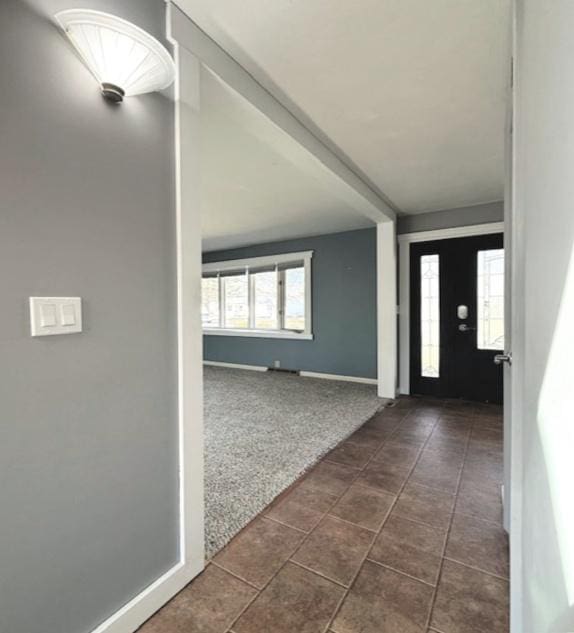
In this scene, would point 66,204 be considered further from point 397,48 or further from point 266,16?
point 397,48

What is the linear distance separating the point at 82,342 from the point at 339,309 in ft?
14.1

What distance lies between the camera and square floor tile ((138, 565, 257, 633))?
1.18 meters

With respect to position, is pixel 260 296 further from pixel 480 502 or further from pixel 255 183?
pixel 480 502

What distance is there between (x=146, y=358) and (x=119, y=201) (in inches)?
22.4

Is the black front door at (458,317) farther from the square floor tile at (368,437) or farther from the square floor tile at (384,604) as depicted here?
the square floor tile at (384,604)

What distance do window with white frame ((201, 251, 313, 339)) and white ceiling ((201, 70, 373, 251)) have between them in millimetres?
501

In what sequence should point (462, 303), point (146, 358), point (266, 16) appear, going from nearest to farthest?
point (146, 358)
point (266, 16)
point (462, 303)

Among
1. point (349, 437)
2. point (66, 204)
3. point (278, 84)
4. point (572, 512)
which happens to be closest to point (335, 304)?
point (349, 437)

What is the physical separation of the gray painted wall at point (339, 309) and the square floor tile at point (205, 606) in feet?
12.3

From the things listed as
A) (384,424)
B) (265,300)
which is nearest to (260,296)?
(265,300)

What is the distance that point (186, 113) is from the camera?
1290 mm

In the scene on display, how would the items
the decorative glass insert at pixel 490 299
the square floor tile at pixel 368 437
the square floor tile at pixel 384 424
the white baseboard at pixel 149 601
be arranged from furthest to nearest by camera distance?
the decorative glass insert at pixel 490 299, the square floor tile at pixel 384 424, the square floor tile at pixel 368 437, the white baseboard at pixel 149 601

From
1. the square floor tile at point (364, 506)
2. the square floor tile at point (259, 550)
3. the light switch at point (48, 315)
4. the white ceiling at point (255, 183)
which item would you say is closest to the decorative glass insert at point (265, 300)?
the white ceiling at point (255, 183)

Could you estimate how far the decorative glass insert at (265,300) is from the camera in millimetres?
5789
